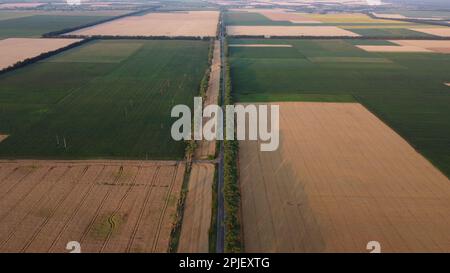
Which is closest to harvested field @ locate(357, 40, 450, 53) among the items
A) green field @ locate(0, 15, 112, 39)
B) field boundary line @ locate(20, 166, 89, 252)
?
field boundary line @ locate(20, 166, 89, 252)

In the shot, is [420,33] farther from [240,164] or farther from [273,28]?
[240,164]

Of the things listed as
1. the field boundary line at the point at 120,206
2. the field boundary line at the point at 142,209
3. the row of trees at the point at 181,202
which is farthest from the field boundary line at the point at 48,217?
the row of trees at the point at 181,202

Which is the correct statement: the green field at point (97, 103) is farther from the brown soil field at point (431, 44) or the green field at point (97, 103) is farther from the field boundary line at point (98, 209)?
the brown soil field at point (431, 44)

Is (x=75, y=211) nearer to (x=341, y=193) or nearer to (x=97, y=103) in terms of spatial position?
(x=341, y=193)

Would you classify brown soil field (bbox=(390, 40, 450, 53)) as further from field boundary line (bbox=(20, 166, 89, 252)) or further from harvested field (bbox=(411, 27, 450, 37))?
field boundary line (bbox=(20, 166, 89, 252))

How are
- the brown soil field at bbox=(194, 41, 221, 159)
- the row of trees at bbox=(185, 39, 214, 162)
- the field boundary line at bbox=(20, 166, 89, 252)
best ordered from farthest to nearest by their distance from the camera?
1. the brown soil field at bbox=(194, 41, 221, 159)
2. the row of trees at bbox=(185, 39, 214, 162)
3. the field boundary line at bbox=(20, 166, 89, 252)

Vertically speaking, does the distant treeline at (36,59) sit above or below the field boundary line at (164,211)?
above
